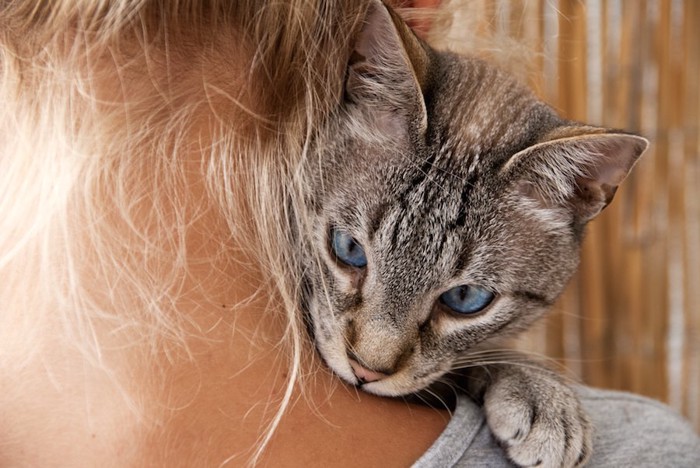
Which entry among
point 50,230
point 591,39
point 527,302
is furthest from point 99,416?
point 591,39

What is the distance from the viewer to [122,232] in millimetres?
895

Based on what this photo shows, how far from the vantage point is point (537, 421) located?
110cm

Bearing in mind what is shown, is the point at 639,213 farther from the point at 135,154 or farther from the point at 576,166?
the point at 135,154

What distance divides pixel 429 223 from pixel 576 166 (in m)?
0.23

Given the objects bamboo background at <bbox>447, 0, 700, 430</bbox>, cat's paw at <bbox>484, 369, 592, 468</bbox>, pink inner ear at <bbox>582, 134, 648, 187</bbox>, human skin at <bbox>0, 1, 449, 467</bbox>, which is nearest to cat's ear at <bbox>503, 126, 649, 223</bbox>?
pink inner ear at <bbox>582, 134, 648, 187</bbox>

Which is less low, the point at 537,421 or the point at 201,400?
the point at 201,400

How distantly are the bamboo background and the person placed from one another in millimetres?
→ 1490

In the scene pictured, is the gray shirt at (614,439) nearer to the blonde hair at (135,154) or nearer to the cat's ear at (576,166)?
the blonde hair at (135,154)

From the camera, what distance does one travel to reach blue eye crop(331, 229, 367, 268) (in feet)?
3.60

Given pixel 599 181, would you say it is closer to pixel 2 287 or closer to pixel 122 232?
pixel 122 232

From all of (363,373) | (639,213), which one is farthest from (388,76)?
(639,213)

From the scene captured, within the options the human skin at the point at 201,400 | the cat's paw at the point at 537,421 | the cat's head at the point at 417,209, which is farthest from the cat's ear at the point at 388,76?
the cat's paw at the point at 537,421

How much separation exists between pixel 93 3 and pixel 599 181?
0.75 meters

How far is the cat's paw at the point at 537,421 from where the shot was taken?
3.41 feet
